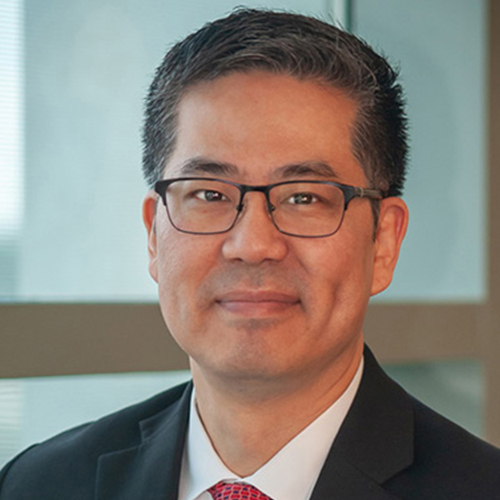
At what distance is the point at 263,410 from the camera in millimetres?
1504

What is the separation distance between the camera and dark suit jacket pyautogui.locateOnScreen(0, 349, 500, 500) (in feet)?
4.66

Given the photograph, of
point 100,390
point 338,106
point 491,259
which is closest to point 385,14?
point 491,259

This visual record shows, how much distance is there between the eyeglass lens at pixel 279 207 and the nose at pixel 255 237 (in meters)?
0.02

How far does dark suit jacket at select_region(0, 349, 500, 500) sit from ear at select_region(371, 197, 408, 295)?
156 millimetres

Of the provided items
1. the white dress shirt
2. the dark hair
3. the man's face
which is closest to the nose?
the man's face

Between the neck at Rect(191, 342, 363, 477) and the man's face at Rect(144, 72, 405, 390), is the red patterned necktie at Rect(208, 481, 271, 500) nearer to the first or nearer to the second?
the neck at Rect(191, 342, 363, 477)

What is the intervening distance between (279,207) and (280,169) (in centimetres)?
7

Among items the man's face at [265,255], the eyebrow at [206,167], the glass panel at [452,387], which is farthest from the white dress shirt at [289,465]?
the glass panel at [452,387]

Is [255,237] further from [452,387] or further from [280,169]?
[452,387]

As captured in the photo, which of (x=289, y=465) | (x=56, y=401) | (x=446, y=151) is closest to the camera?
(x=289, y=465)

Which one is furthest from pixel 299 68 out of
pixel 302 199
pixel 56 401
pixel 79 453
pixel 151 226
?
pixel 56 401

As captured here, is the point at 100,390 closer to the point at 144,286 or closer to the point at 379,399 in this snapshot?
the point at 144,286

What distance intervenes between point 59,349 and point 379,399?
0.85m

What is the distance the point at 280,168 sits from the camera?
1.41 metres
